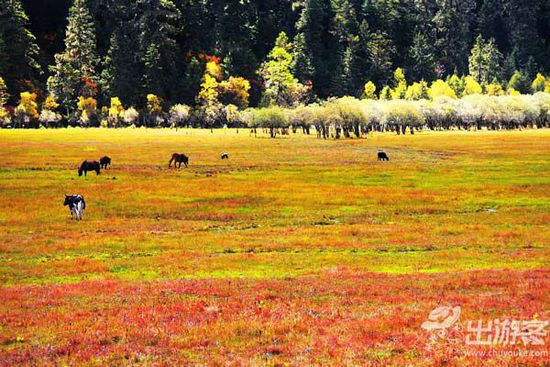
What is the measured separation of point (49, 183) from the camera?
61.0 m

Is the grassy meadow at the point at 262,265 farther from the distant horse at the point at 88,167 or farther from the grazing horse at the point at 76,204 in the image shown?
the grazing horse at the point at 76,204

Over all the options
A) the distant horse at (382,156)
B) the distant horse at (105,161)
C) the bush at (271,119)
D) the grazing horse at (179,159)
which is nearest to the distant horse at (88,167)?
the distant horse at (105,161)

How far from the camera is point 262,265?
91.8 feet

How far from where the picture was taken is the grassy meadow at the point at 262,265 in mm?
14625

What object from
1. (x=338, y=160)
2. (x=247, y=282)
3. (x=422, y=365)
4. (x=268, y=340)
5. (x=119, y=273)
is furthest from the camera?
(x=338, y=160)

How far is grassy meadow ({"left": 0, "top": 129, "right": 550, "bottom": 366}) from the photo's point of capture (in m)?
14.6

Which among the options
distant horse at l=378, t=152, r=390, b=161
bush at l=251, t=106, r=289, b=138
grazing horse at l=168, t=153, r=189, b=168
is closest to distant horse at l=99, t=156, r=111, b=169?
grazing horse at l=168, t=153, r=189, b=168

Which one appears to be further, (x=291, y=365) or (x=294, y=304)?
(x=294, y=304)

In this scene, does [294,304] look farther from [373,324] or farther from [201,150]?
[201,150]

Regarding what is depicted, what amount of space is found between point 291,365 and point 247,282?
10.1 metres

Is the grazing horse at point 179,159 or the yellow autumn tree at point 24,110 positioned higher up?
the yellow autumn tree at point 24,110

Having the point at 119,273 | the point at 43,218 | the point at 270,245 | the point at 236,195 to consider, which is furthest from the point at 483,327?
the point at 236,195

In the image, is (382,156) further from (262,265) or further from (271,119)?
(271,119)

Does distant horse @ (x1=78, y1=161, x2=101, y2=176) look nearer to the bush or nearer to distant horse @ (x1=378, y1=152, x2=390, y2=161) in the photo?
distant horse @ (x1=378, y1=152, x2=390, y2=161)
